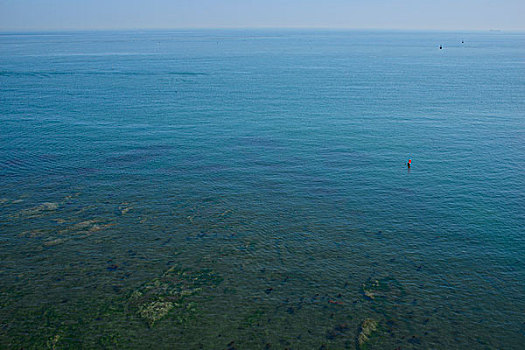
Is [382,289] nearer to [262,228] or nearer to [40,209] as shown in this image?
[262,228]

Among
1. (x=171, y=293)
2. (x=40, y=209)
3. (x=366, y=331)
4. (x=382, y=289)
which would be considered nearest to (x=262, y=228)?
(x=171, y=293)

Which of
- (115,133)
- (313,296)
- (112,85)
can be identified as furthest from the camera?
(112,85)

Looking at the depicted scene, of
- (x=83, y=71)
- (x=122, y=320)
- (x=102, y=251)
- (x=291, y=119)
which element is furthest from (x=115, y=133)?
(x=83, y=71)

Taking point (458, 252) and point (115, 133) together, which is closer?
point (458, 252)

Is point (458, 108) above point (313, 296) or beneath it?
above

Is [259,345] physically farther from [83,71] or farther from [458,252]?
[83,71]
